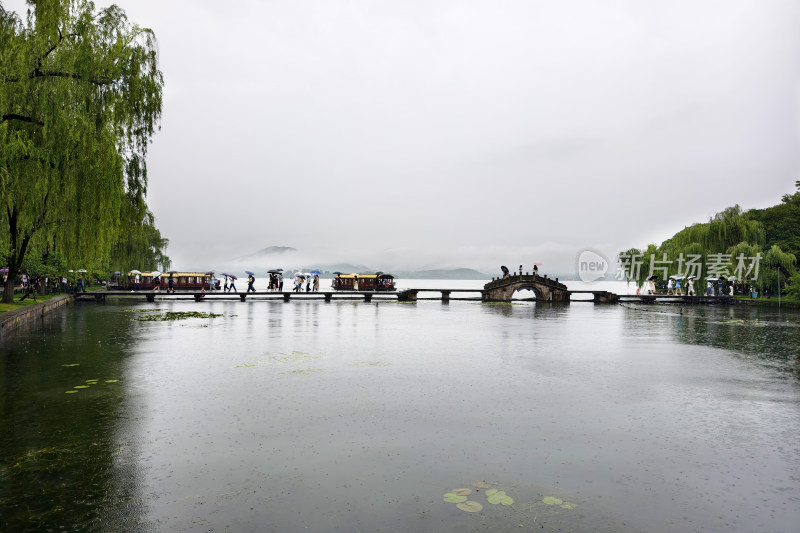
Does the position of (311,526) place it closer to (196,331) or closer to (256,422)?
(256,422)

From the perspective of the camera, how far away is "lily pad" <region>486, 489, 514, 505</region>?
5.40 m

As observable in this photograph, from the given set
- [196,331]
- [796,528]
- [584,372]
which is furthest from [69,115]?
[796,528]

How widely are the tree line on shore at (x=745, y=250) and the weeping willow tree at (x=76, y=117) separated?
54987 mm

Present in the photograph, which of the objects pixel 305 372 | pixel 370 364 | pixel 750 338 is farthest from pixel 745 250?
pixel 305 372

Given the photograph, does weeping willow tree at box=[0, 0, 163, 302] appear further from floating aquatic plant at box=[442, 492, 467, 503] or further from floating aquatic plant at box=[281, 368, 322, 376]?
floating aquatic plant at box=[442, 492, 467, 503]

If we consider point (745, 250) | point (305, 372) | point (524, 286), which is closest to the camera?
point (305, 372)

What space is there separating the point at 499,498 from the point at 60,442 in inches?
227

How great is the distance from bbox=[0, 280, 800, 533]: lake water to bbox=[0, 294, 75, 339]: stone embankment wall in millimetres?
5364

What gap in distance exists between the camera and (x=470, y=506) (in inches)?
209

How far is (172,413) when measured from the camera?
341 inches

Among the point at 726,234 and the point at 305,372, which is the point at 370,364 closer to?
the point at 305,372

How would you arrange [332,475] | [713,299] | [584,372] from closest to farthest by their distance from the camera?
[332,475]
[584,372]
[713,299]

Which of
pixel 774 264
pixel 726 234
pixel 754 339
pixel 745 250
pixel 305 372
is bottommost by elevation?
pixel 754 339

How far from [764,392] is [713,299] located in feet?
158
